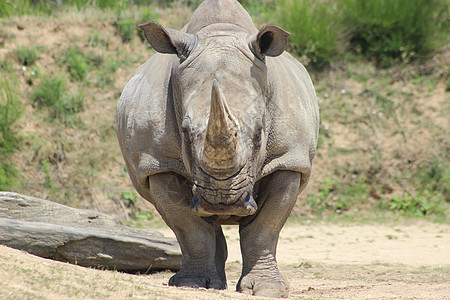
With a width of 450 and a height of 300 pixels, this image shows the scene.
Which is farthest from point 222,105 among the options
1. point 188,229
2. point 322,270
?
point 322,270

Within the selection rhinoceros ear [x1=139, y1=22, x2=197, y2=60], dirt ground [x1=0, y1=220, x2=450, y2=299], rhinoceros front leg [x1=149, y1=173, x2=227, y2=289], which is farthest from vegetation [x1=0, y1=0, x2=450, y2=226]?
rhinoceros ear [x1=139, y1=22, x2=197, y2=60]

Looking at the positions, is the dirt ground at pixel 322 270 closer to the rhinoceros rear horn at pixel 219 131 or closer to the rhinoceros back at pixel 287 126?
the rhinoceros rear horn at pixel 219 131

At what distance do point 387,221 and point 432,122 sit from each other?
2.99 m

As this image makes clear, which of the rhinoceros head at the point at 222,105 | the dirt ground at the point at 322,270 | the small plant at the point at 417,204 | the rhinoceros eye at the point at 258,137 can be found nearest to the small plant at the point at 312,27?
the small plant at the point at 417,204

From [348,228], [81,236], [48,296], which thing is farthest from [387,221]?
[48,296]

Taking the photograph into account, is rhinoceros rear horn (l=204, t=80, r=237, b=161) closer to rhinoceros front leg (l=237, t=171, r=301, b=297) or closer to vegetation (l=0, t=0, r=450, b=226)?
rhinoceros front leg (l=237, t=171, r=301, b=297)

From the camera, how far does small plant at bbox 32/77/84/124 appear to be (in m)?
12.9

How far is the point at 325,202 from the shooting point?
11.9 meters

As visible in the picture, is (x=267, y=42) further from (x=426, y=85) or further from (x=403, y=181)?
(x=426, y=85)

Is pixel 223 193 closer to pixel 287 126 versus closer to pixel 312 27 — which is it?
pixel 287 126

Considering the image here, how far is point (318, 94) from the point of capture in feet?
46.2

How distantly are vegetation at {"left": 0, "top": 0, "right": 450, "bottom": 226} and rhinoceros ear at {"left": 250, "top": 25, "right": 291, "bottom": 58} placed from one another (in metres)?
6.27

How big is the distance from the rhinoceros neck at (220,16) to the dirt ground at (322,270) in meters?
2.02

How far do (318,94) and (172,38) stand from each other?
943 cm
